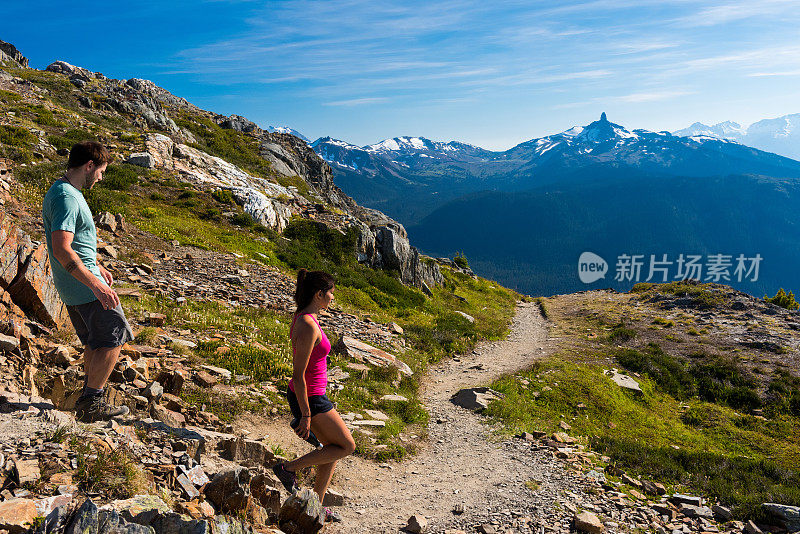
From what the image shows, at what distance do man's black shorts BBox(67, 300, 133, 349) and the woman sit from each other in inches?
85.4

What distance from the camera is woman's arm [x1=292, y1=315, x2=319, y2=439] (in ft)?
16.1

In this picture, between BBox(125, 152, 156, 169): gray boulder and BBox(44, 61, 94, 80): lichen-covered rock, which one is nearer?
BBox(125, 152, 156, 169): gray boulder

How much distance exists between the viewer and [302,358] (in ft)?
16.1

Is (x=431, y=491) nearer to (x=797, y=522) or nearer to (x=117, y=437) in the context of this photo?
(x=117, y=437)

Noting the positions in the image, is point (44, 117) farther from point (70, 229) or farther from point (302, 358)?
point (302, 358)

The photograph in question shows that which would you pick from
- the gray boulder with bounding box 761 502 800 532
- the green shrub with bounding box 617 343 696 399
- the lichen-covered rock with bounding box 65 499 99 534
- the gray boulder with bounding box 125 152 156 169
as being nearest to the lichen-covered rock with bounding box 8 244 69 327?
the lichen-covered rock with bounding box 65 499 99 534

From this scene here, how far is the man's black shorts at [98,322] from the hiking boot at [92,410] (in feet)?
2.29

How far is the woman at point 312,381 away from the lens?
16.1 feet

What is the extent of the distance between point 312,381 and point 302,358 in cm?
40

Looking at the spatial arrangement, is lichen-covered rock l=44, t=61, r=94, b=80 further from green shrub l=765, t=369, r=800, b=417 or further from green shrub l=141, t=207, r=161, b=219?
green shrub l=765, t=369, r=800, b=417

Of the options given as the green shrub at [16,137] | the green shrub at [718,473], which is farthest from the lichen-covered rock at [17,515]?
the green shrub at [16,137]

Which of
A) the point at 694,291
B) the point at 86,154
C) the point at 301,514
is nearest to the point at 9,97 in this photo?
the point at 86,154

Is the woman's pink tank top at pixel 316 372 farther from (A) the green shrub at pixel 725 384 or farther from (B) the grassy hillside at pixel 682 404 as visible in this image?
(A) the green shrub at pixel 725 384

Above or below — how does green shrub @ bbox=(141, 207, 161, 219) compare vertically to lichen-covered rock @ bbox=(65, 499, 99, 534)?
above
